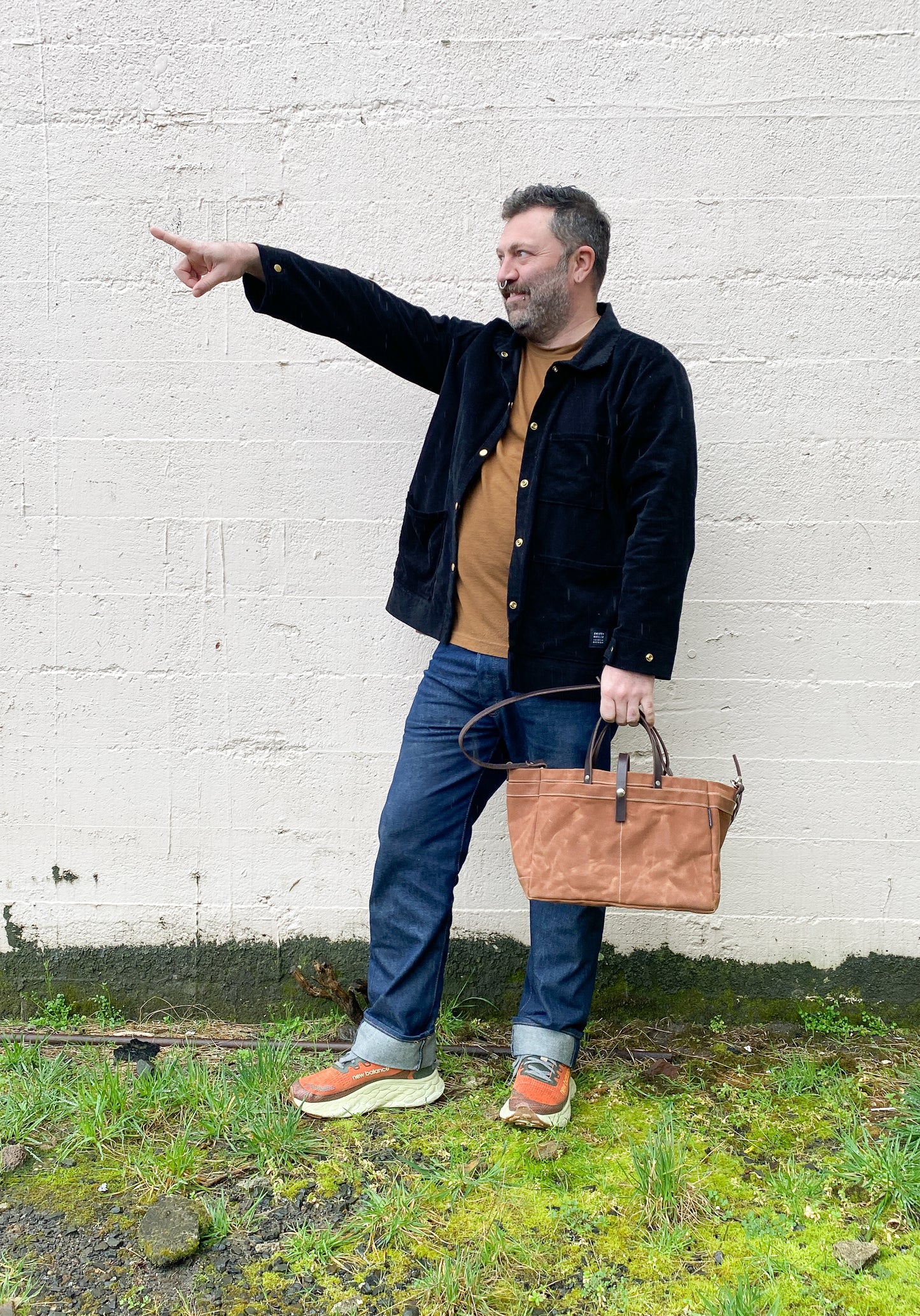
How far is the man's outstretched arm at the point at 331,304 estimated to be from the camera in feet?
7.50

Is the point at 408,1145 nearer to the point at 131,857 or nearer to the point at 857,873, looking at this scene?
the point at 131,857

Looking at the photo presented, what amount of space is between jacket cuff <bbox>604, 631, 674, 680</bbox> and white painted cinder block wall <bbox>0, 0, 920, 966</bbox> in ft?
2.00

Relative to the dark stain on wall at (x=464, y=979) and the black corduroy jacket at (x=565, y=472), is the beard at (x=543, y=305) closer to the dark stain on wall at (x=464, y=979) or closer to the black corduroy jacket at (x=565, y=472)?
the black corduroy jacket at (x=565, y=472)

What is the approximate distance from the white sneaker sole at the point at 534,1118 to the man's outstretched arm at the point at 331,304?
1.84 metres

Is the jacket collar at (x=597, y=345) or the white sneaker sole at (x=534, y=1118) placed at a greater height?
the jacket collar at (x=597, y=345)

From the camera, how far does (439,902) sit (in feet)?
8.09

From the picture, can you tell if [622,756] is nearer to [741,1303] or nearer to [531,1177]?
[531,1177]

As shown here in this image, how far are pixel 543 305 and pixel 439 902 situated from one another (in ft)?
4.83

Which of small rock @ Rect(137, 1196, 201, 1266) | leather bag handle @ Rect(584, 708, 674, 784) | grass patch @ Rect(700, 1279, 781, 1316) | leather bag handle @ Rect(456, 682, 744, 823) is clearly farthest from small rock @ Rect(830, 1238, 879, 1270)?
small rock @ Rect(137, 1196, 201, 1266)

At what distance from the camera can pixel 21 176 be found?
2.71 metres

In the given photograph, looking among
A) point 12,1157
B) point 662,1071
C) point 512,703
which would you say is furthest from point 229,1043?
point 512,703

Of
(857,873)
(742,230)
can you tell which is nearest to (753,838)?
(857,873)

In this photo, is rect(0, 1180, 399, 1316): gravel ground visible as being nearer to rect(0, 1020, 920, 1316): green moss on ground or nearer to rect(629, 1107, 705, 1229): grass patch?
rect(0, 1020, 920, 1316): green moss on ground

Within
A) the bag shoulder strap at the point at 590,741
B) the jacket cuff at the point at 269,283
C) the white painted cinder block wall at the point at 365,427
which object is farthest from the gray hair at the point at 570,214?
the bag shoulder strap at the point at 590,741
